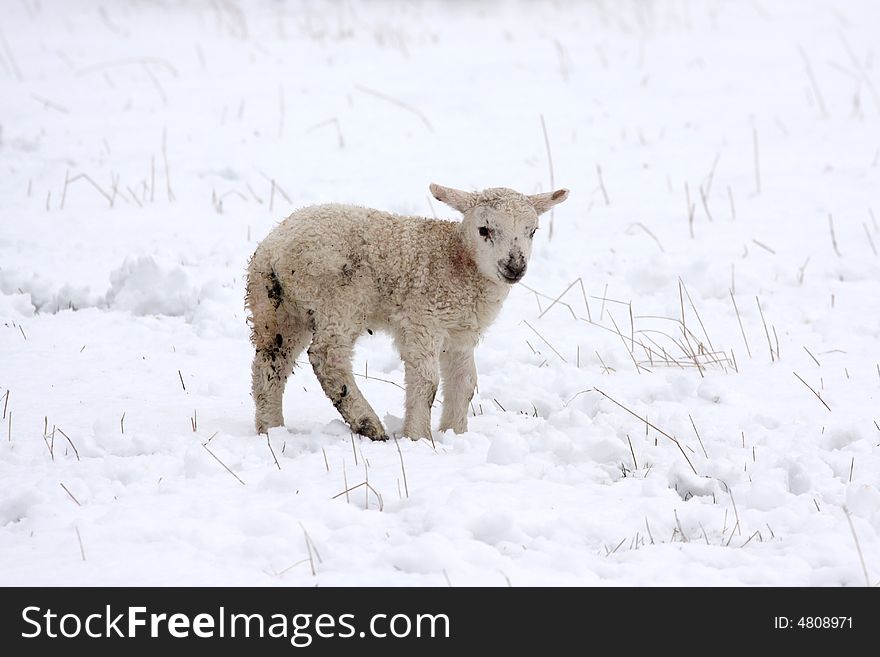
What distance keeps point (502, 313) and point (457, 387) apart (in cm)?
246

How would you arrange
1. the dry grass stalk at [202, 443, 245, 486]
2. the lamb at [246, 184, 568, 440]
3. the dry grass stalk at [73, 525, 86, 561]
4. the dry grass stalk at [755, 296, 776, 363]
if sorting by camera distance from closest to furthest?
the dry grass stalk at [73, 525, 86, 561] → the dry grass stalk at [202, 443, 245, 486] → the lamb at [246, 184, 568, 440] → the dry grass stalk at [755, 296, 776, 363]

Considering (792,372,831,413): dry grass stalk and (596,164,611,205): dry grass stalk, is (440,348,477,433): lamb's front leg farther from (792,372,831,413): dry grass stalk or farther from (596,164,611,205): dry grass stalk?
(596,164,611,205): dry grass stalk

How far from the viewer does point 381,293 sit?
6.45m

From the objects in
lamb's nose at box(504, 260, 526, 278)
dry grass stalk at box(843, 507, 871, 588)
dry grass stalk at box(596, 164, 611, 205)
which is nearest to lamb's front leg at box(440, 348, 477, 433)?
lamb's nose at box(504, 260, 526, 278)

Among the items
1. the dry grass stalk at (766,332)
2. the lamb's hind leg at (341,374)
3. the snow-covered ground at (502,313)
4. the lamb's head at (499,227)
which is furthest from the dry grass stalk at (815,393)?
the lamb's hind leg at (341,374)

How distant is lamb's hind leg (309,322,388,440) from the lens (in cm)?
634

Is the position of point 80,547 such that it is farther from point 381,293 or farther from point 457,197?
point 457,197

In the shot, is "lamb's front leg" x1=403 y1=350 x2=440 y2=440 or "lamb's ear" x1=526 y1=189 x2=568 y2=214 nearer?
"lamb's front leg" x1=403 y1=350 x2=440 y2=440

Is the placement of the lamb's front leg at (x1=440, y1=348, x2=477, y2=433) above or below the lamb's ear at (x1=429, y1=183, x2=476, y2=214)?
below

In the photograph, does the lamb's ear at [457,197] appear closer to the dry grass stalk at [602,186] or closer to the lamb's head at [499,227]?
the lamb's head at [499,227]

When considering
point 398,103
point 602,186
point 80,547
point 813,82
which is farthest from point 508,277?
point 813,82

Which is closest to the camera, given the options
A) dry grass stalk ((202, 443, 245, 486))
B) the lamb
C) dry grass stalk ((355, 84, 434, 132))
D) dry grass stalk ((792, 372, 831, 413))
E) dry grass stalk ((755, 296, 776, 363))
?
dry grass stalk ((202, 443, 245, 486))

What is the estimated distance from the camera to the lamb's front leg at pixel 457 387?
22.1 ft
